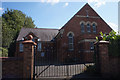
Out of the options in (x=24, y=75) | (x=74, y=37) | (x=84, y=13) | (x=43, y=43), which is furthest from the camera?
(x=43, y=43)

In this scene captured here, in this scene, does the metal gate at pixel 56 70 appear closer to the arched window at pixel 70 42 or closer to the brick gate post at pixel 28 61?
the brick gate post at pixel 28 61

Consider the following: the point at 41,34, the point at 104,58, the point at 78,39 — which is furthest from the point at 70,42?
the point at 104,58

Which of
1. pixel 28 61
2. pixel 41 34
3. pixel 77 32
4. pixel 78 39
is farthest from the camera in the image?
pixel 41 34

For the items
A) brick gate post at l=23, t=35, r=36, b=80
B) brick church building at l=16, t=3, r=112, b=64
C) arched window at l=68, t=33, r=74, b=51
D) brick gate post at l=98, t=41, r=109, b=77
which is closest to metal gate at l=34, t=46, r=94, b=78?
brick gate post at l=23, t=35, r=36, b=80

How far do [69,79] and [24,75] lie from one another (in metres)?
2.51

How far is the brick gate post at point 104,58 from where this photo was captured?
577 cm

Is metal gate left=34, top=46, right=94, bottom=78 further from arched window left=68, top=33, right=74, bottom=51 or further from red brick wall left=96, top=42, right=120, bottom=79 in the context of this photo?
arched window left=68, top=33, right=74, bottom=51

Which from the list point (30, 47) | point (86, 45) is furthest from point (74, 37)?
point (30, 47)

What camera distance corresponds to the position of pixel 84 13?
1972 centimetres

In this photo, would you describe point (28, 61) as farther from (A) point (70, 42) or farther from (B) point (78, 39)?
(B) point (78, 39)

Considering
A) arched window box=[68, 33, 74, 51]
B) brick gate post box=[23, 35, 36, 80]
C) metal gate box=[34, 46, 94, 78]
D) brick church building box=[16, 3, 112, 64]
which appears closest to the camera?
brick gate post box=[23, 35, 36, 80]

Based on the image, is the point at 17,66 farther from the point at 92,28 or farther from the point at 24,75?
the point at 92,28

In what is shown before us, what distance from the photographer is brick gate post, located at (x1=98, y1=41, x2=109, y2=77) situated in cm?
577

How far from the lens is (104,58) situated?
5828 millimetres
